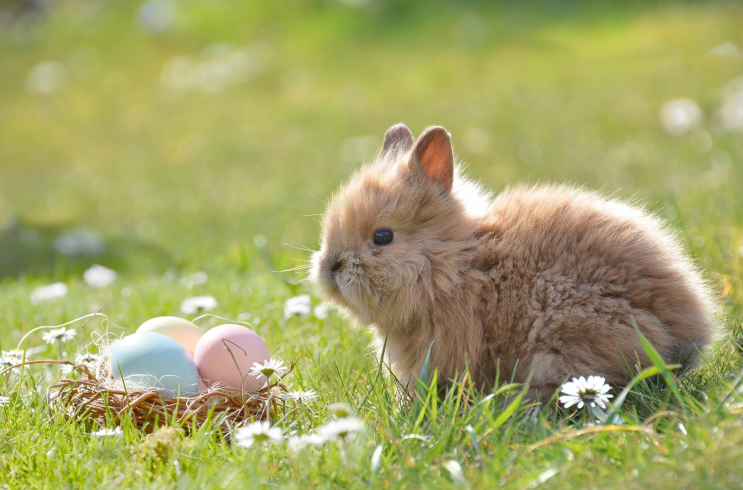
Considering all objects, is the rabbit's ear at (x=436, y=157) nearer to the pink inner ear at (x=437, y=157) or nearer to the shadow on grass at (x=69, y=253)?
the pink inner ear at (x=437, y=157)

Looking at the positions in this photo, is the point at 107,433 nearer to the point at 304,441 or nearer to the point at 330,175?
the point at 304,441

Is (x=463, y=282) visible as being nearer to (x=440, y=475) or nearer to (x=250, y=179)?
(x=440, y=475)

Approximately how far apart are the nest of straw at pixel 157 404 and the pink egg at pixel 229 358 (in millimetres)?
104

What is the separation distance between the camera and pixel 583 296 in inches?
91.7

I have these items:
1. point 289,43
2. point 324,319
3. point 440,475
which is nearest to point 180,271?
point 324,319

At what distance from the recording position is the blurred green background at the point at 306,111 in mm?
6082

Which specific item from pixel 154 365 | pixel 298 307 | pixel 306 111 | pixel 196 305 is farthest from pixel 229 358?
pixel 306 111

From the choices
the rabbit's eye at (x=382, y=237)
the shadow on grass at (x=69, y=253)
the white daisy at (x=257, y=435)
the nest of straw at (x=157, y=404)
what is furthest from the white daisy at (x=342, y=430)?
the shadow on grass at (x=69, y=253)

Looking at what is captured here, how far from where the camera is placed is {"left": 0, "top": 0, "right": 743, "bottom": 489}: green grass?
1.91 meters

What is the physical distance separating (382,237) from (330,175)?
4.83 meters

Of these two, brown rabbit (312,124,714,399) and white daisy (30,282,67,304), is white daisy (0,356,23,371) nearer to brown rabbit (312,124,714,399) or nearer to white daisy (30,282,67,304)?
brown rabbit (312,124,714,399)

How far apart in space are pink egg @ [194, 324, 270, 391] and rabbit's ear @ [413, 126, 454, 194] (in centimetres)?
92

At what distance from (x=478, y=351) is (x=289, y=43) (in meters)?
10.9

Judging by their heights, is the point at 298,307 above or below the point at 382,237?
below
